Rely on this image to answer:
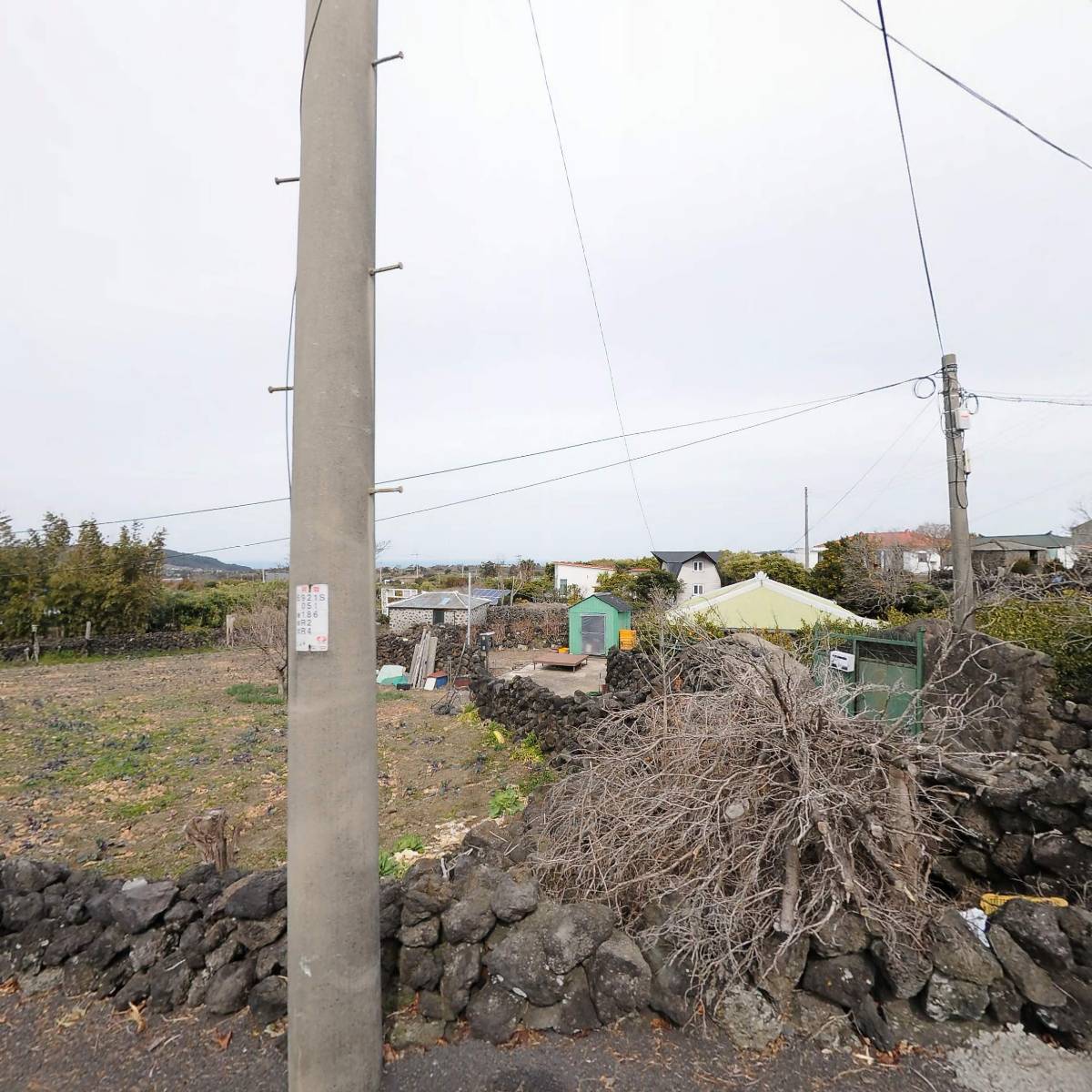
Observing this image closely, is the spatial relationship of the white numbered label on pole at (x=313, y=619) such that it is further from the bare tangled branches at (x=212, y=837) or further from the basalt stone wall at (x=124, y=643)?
the basalt stone wall at (x=124, y=643)

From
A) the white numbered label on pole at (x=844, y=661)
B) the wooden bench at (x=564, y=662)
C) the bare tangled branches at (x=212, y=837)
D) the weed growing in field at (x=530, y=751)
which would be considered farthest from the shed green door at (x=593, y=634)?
the bare tangled branches at (x=212, y=837)

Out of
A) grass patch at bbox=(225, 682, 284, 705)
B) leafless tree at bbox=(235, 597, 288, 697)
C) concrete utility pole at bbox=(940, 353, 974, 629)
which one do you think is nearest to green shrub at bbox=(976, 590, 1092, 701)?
concrete utility pole at bbox=(940, 353, 974, 629)

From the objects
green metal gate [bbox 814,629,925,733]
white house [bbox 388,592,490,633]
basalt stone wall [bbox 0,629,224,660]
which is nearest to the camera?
green metal gate [bbox 814,629,925,733]

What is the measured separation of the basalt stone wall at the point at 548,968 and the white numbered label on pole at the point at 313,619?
147 centimetres

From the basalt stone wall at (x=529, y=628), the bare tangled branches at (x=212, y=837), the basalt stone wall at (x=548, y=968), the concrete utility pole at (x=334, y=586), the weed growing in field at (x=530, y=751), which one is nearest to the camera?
the concrete utility pole at (x=334, y=586)

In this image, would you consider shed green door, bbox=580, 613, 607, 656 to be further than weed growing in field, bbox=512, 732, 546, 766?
Yes

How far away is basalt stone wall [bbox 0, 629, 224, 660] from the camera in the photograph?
65.2 ft

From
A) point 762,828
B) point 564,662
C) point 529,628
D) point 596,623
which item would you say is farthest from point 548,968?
point 529,628

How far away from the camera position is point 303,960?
2.02 meters

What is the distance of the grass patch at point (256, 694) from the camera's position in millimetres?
Result: 13508

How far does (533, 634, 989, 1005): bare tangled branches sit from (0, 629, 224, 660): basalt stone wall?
24158mm

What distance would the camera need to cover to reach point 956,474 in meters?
7.65

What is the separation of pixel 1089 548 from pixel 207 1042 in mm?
8056

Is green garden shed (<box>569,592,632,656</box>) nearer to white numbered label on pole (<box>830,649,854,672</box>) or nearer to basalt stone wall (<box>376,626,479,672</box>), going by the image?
basalt stone wall (<box>376,626,479,672</box>)
